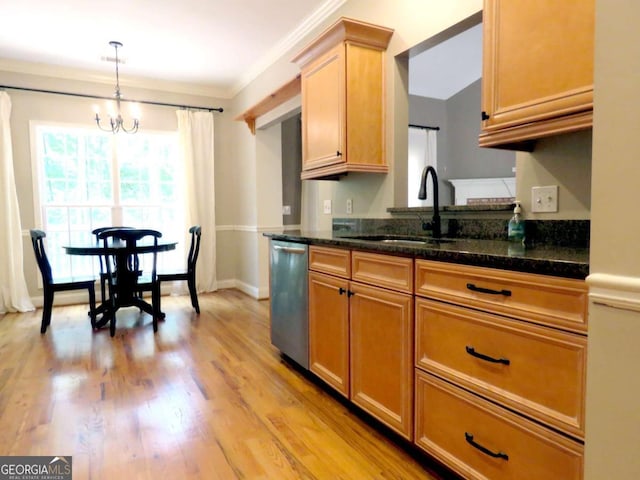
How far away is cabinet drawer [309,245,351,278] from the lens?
205cm

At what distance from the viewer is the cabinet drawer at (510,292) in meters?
1.09

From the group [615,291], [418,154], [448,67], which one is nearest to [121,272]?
[615,291]

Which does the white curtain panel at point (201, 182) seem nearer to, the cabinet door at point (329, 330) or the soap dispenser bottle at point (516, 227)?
the cabinet door at point (329, 330)

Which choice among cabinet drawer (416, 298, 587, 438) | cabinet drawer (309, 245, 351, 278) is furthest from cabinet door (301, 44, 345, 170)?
cabinet drawer (416, 298, 587, 438)

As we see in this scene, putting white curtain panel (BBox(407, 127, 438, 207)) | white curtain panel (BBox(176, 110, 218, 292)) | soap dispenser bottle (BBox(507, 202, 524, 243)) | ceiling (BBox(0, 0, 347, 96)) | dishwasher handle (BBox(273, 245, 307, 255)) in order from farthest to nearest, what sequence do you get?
white curtain panel (BBox(407, 127, 438, 207)) → white curtain panel (BBox(176, 110, 218, 292)) → ceiling (BBox(0, 0, 347, 96)) → dishwasher handle (BBox(273, 245, 307, 255)) → soap dispenser bottle (BBox(507, 202, 524, 243))

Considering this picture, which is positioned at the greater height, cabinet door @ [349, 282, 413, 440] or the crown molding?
the crown molding

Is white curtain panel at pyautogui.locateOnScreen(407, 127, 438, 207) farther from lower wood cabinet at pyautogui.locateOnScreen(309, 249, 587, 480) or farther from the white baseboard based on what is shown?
the white baseboard

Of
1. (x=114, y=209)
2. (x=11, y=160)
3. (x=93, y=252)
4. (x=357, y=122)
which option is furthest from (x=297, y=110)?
(x=11, y=160)

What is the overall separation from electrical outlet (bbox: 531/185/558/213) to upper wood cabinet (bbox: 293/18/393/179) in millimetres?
1074

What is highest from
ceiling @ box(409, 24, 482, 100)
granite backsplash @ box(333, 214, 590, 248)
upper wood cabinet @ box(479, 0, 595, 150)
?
ceiling @ box(409, 24, 482, 100)

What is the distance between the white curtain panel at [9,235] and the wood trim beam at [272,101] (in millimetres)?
2474

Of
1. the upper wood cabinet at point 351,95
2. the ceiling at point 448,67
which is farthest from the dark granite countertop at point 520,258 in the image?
the ceiling at point 448,67

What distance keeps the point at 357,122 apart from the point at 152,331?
2611 mm

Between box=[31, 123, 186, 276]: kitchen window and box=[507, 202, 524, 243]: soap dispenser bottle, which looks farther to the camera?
box=[31, 123, 186, 276]: kitchen window
